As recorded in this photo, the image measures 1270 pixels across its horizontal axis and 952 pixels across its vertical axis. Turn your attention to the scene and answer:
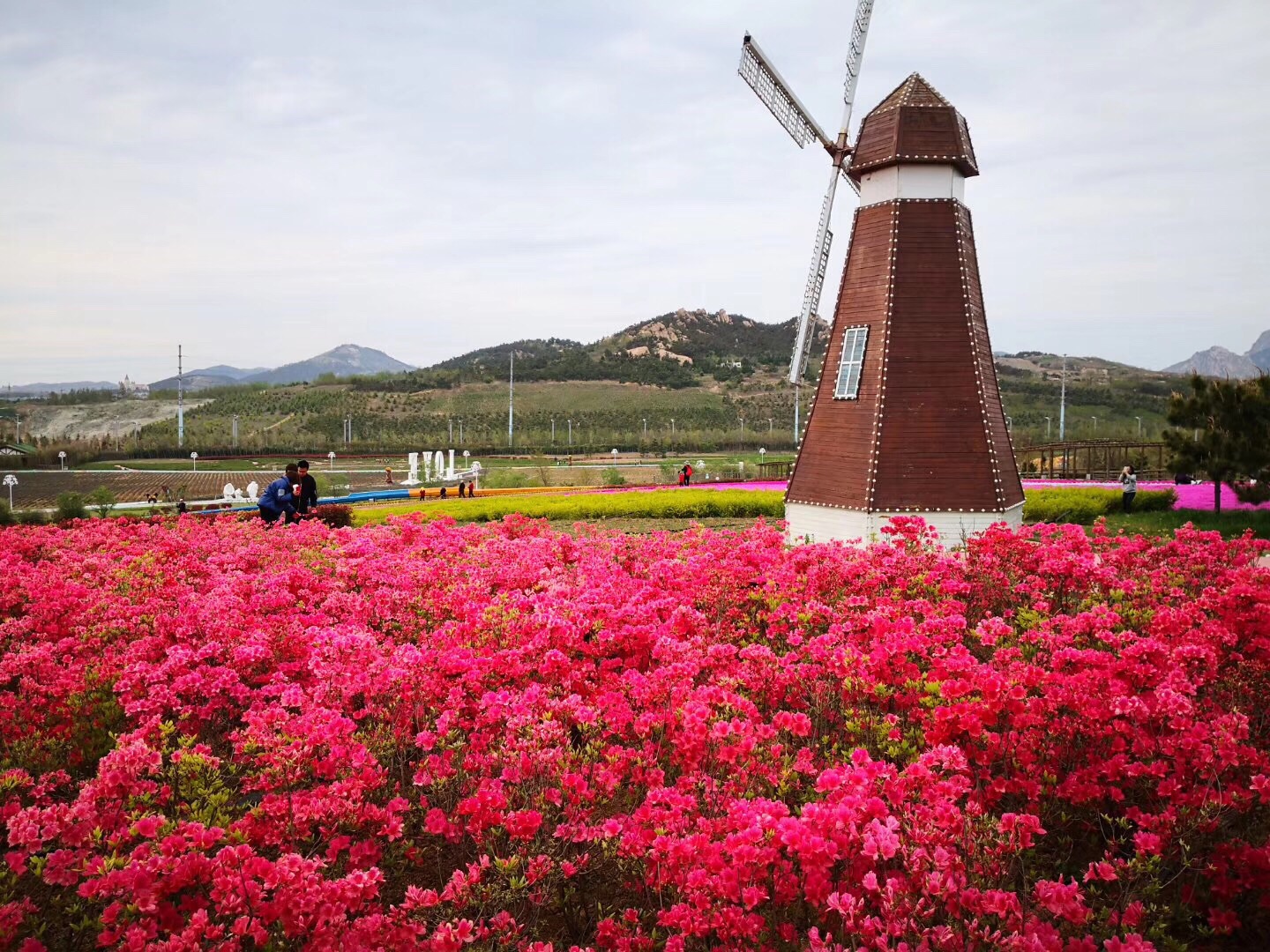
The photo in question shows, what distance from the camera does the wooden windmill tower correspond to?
12.8 meters

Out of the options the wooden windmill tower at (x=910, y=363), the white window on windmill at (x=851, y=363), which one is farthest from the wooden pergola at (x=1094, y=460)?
the white window on windmill at (x=851, y=363)

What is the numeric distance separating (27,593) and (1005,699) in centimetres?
807

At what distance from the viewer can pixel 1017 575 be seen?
7117 mm

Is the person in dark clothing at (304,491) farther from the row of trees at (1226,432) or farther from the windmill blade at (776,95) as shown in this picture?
the row of trees at (1226,432)

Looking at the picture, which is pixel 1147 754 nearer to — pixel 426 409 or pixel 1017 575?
pixel 1017 575

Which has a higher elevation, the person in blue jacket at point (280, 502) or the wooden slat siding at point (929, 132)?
the wooden slat siding at point (929, 132)

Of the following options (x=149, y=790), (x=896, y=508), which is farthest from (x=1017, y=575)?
(x=149, y=790)

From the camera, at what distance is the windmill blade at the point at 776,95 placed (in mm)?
16484

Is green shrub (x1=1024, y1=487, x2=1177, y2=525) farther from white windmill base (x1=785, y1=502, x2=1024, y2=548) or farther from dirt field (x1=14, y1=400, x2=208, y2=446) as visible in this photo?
dirt field (x1=14, y1=400, x2=208, y2=446)

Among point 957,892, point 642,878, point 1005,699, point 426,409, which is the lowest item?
point 642,878

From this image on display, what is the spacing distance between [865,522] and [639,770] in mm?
9559

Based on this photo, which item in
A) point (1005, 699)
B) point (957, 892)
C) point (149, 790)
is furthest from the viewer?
point (1005, 699)

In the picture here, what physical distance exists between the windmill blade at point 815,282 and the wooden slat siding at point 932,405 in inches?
160

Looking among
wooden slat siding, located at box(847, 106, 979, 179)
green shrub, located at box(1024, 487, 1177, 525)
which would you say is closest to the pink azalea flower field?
wooden slat siding, located at box(847, 106, 979, 179)
